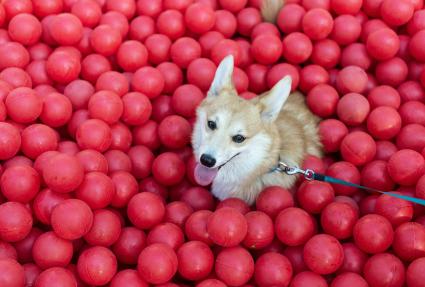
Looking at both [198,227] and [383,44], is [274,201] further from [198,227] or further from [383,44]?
[383,44]

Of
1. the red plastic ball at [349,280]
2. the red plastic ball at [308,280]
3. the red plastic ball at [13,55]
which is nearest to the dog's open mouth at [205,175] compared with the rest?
the red plastic ball at [308,280]

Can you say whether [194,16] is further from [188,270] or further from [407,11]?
[188,270]

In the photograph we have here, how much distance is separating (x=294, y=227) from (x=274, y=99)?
754 mm

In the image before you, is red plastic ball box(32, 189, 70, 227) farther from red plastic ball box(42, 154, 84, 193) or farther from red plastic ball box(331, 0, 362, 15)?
red plastic ball box(331, 0, 362, 15)

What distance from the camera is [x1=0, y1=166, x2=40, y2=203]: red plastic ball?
92.8 inches

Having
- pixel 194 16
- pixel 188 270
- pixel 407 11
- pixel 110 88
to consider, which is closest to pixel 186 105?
pixel 110 88

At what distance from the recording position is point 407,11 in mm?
3303

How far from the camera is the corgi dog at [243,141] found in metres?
2.52

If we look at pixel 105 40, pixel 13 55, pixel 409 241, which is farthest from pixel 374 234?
pixel 13 55

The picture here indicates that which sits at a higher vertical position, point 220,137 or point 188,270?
point 220,137

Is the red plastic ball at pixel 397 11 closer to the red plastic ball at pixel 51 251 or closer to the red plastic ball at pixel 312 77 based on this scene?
the red plastic ball at pixel 312 77

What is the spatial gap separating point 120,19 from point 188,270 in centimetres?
212

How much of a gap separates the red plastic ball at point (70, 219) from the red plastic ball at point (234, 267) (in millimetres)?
718

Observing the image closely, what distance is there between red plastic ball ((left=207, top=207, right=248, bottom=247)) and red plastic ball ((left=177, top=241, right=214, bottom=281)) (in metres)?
0.09
